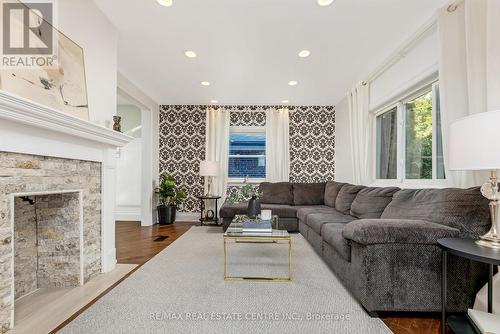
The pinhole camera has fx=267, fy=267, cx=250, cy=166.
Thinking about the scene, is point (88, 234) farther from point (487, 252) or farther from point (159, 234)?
point (487, 252)

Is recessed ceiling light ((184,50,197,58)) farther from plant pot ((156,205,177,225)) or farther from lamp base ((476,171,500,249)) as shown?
lamp base ((476,171,500,249))

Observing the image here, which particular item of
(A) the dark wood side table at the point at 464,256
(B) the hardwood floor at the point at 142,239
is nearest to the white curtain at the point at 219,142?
(B) the hardwood floor at the point at 142,239

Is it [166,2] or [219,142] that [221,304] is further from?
[219,142]

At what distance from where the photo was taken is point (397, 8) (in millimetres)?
2445

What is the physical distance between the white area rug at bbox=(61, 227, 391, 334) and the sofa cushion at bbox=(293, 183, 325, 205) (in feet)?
7.07

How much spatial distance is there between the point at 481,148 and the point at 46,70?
2850 mm

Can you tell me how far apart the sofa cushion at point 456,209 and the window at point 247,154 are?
146 inches

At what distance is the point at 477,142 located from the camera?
143cm

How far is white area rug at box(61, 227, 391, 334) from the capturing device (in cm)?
171

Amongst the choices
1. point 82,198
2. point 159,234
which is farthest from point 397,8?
point 159,234

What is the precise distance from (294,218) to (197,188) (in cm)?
228

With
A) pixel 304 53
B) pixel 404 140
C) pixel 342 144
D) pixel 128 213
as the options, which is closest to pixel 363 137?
pixel 404 140

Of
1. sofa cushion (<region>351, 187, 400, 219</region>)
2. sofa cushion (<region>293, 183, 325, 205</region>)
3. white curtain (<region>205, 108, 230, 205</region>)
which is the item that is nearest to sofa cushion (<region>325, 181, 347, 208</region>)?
sofa cushion (<region>293, 183, 325, 205</region>)

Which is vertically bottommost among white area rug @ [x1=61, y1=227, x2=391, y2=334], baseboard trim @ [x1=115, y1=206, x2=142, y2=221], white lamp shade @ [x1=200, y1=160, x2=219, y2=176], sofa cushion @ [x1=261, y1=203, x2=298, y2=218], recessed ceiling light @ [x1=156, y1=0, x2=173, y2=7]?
white area rug @ [x1=61, y1=227, x2=391, y2=334]
